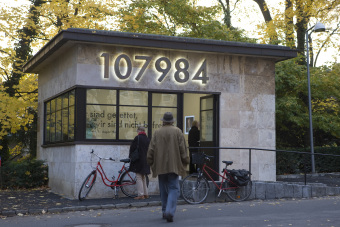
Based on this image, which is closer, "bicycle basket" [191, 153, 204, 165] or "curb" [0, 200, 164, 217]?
"curb" [0, 200, 164, 217]

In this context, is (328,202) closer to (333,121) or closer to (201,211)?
(201,211)

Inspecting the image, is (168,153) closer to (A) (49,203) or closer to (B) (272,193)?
Answer: (A) (49,203)

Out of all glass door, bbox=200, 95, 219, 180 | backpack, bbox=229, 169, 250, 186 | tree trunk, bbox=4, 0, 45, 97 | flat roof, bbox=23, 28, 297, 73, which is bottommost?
backpack, bbox=229, 169, 250, 186

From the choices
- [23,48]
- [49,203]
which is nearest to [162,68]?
[49,203]

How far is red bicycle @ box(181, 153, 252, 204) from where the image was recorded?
12.9m

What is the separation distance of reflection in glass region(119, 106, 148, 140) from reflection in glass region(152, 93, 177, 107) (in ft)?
1.22

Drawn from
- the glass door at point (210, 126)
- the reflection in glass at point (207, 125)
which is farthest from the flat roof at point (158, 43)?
the reflection in glass at point (207, 125)

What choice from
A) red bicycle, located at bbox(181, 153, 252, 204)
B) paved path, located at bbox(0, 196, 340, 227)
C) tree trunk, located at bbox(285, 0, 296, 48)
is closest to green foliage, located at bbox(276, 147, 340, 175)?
tree trunk, located at bbox(285, 0, 296, 48)

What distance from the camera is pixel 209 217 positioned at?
10.2 metres

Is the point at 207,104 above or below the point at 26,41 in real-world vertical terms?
below

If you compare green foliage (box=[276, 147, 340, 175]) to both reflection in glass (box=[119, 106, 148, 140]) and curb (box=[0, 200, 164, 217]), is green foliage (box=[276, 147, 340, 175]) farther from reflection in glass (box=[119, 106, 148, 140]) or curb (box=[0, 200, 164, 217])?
curb (box=[0, 200, 164, 217])

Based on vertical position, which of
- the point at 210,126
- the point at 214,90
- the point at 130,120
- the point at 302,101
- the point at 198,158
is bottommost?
the point at 198,158

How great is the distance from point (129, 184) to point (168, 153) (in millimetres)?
4360

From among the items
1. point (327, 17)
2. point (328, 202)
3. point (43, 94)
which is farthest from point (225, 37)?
point (328, 202)
